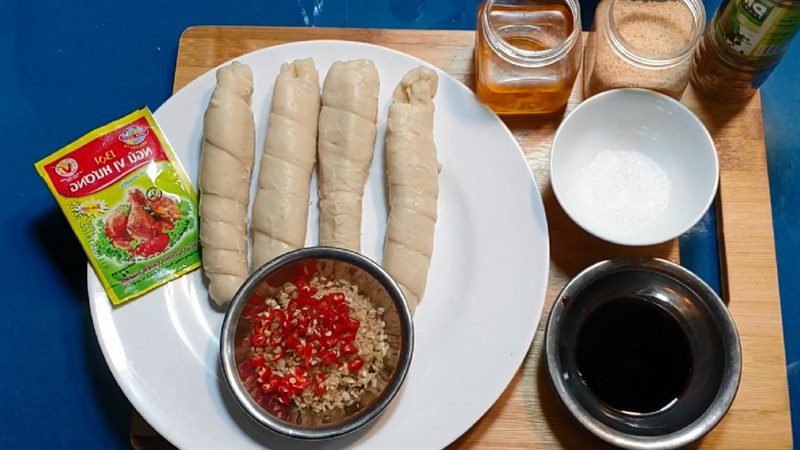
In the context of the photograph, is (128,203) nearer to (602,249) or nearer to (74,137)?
(74,137)

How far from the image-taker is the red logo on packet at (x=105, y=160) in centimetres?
186

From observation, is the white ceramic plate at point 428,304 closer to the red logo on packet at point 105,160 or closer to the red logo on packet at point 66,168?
the red logo on packet at point 105,160

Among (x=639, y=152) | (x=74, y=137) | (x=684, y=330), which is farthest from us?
(x=74, y=137)

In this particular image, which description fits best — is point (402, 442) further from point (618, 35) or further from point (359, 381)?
point (618, 35)

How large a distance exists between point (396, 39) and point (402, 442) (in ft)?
3.53

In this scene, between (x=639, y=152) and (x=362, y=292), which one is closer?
(x=362, y=292)

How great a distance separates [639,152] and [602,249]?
28 centimetres

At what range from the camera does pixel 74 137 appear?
219cm

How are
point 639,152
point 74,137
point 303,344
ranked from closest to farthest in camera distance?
point 303,344 < point 639,152 < point 74,137

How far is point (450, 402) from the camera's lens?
5.87 feet

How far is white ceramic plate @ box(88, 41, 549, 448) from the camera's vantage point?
5.86 ft

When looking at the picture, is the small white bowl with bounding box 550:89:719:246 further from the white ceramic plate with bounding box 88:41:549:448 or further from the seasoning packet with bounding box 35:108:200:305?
the seasoning packet with bounding box 35:108:200:305

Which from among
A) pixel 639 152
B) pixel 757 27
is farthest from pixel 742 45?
pixel 639 152

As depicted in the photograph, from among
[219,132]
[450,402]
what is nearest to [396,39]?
[219,132]
